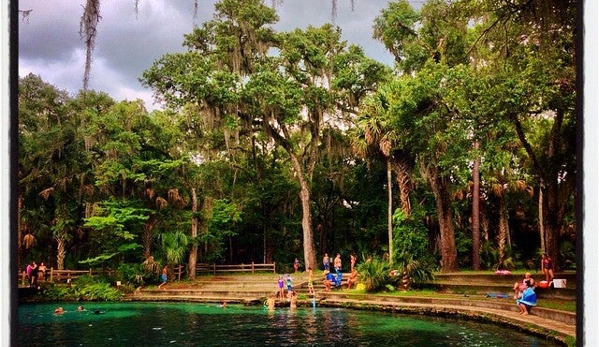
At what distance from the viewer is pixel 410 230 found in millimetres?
19703

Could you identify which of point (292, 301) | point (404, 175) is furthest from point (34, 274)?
point (404, 175)

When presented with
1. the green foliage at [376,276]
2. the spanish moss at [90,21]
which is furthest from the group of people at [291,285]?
the spanish moss at [90,21]

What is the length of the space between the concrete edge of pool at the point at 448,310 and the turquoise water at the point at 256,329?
0.82ft

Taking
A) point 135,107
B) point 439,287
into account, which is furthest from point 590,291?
point 135,107

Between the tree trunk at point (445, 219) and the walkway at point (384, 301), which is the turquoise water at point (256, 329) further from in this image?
the tree trunk at point (445, 219)

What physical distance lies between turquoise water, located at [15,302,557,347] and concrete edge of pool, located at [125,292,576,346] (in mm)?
249

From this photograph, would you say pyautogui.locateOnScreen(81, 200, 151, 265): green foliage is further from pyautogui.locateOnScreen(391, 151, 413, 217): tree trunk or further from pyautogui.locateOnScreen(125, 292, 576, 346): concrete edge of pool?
pyautogui.locateOnScreen(391, 151, 413, 217): tree trunk

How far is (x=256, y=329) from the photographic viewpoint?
12234mm

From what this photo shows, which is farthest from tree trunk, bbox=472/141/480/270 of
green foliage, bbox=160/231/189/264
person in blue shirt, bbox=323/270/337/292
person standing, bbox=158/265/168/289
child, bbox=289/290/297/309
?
person standing, bbox=158/265/168/289

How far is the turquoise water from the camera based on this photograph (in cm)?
1020

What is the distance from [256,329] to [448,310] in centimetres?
481

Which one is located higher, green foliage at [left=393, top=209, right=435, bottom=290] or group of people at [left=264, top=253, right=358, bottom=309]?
green foliage at [left=393, top=209, right=435, bottom=290]

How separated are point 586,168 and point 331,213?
2950 centimetres

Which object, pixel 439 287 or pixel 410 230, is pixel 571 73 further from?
pixel 410 230
